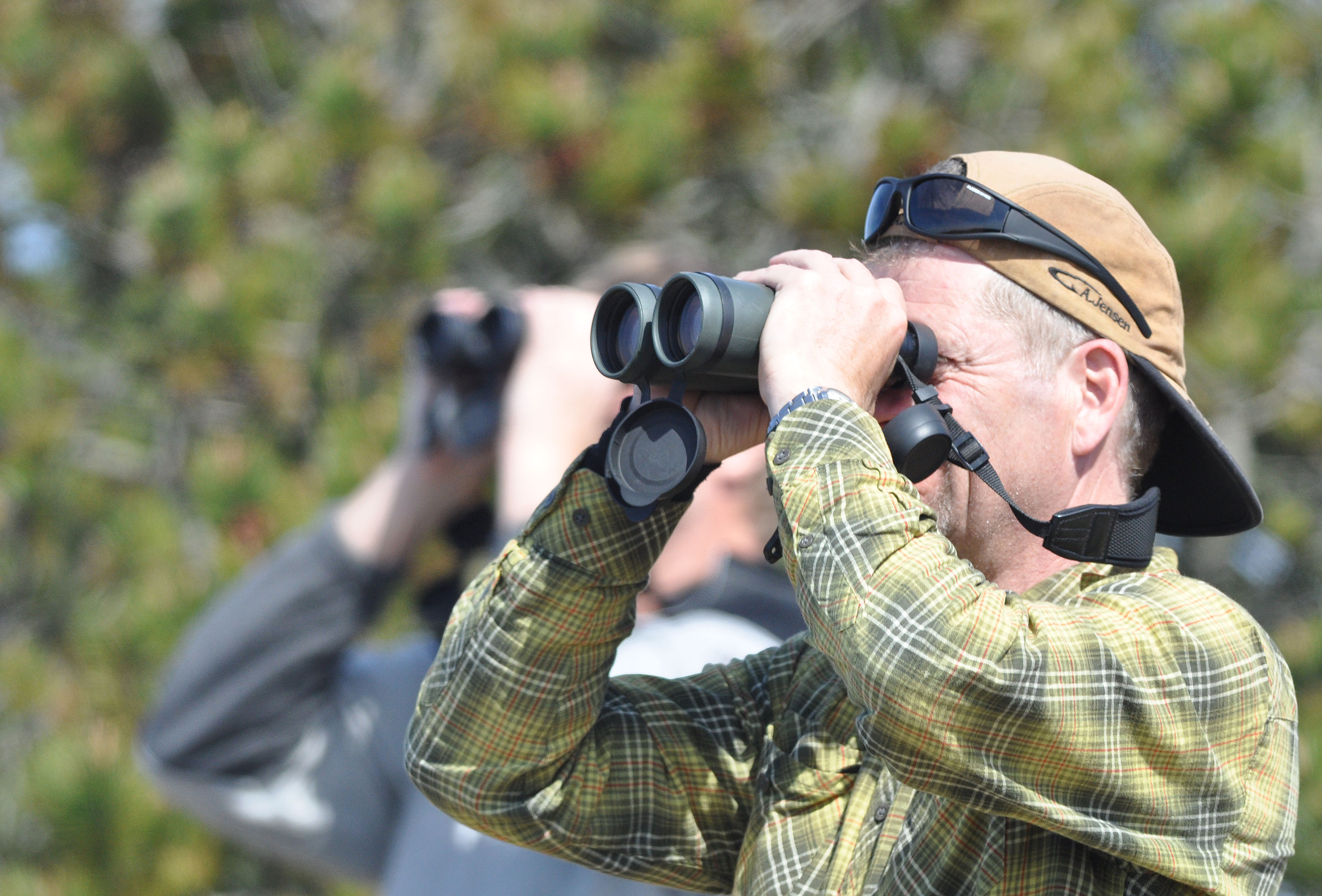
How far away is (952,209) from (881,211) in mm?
124

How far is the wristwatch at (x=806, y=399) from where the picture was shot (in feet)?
3.60

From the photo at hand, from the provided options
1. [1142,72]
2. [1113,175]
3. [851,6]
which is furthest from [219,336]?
[1142,72]

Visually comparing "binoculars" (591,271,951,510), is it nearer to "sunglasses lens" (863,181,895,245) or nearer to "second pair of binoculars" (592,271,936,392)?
"second pair of binoculars" (592,271,936,392)

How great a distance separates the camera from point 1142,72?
167 inches

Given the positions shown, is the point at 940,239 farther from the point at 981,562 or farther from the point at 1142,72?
the point at 1142,72

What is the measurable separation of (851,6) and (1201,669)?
347 centimetres

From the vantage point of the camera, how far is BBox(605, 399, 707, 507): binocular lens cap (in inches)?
45.9

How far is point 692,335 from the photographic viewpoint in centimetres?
117

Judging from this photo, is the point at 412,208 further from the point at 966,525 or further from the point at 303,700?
the point at 966,525

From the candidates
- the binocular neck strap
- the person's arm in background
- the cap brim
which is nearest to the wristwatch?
the binocular neck strap

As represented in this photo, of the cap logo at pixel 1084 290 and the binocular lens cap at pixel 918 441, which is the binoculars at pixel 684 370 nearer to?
the binocular lens cap at pixel 918 441

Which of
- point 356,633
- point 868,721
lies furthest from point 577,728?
point 356,633

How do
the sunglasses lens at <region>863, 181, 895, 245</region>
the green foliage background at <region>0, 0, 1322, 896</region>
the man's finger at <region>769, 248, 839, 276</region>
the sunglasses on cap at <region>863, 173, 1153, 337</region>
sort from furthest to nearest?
the green foliage background at <region>0, 0, 1322, 896</region>
the sunglasses lens at <region>863, 181, 895, 245</region>
the sunglasses on cap at <region>863, 173, 1153, 337</region>
the man's finger at <region>769, 248, 839, 276</region>

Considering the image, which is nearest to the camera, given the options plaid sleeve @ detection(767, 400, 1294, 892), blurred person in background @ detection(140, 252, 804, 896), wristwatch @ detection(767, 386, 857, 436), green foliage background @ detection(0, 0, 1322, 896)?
plaid sleeve @ detection(767, 400, 1294, 892)
